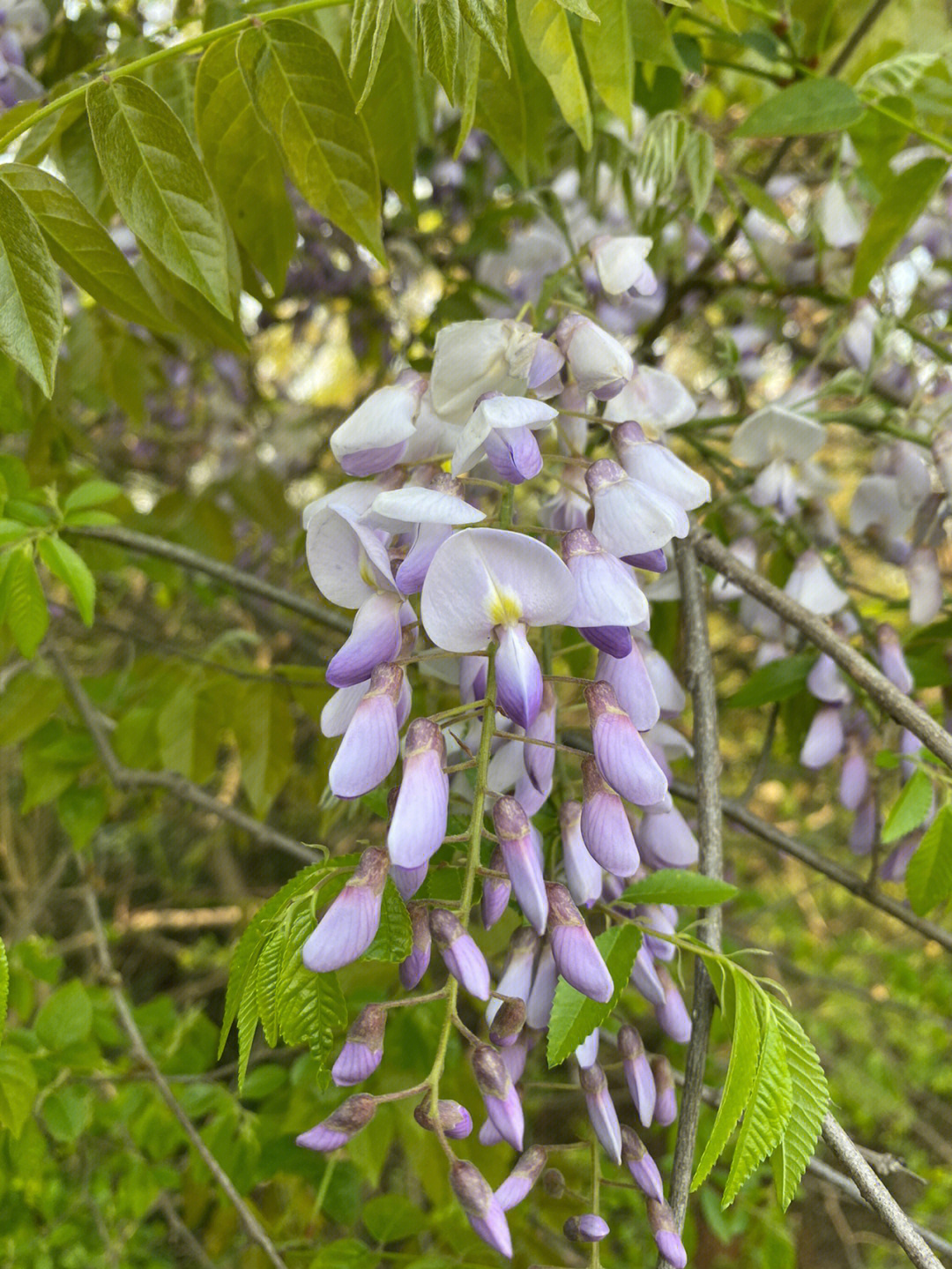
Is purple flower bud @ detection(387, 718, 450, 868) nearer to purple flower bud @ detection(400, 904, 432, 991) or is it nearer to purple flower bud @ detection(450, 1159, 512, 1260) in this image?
purple flower bud @ detection(400, 904, 432, 991)

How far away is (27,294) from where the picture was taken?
796 millimetres

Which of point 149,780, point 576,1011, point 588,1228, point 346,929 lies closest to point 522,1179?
point 588,1228

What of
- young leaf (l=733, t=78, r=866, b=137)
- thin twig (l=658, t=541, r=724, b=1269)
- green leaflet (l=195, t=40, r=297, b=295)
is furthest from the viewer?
young leaf (l=733, t=78, r=866, b=137)

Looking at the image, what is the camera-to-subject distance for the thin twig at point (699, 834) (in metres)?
0.71

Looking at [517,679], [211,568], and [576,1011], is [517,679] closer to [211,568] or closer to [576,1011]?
[576,1011]

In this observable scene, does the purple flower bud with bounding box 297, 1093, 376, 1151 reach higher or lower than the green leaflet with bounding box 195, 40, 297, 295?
lower

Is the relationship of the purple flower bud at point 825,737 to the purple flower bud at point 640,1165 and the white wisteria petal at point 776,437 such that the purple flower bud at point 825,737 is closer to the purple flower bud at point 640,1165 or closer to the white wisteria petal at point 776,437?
the white wisteria petal at point 776,437

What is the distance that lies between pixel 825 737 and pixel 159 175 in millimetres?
906

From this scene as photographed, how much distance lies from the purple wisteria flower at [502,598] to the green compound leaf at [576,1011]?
7.9 inches

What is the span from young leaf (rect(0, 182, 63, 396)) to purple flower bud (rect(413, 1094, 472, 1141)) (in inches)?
23.4

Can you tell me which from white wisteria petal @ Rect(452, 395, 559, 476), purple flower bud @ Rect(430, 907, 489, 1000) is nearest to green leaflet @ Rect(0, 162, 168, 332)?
white wisteria petal @ Rect(452, 395, 559, 476)

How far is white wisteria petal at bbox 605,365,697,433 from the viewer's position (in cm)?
95

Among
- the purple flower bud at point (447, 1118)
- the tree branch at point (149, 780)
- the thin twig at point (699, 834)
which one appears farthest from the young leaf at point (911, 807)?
the tree branch at point (149, 780)

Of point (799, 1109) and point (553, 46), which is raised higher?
point (553, 46)
